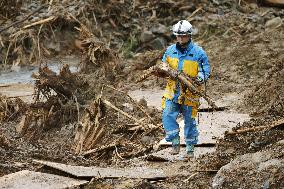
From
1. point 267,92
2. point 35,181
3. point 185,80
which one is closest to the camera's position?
point 35,181

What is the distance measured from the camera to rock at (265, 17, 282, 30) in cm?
1719

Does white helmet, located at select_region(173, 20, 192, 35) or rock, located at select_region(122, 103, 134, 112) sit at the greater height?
white helmet, located at select_region(173, 20, 192, 35)

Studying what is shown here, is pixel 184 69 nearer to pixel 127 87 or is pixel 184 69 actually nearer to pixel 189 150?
pixel 189 150

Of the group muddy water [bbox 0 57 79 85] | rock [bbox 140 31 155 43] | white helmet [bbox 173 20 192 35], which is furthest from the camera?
rock [bbox 140 31 155 43]

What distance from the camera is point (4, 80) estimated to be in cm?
1625

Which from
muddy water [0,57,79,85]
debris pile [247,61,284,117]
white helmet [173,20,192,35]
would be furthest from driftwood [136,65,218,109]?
→ muddy water [0,57,79,85]

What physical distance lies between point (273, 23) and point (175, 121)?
35.1 feet

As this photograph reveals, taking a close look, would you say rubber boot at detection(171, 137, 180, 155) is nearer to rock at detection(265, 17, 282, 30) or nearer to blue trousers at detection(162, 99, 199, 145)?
blue trousers at detection(162, 99, 199, 145)

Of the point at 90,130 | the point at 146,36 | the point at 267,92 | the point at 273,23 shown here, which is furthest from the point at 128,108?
the point at 273,23

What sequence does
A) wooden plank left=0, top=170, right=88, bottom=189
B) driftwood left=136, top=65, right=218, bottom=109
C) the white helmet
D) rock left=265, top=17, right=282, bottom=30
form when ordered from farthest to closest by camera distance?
rock left=265, top=17, right=282, bottom=30
the white helmet
driftwood left=136, top=65, right=218, bottom=109
wooden plank left=0, top=170, right=88, bottom=189

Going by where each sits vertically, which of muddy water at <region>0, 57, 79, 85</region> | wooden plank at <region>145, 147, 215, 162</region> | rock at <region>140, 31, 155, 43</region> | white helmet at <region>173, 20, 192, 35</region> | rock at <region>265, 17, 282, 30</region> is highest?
white helmet at <region>173, 20, 192, 35</region>

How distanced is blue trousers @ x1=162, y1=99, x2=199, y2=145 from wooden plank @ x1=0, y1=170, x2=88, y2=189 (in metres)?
1.61

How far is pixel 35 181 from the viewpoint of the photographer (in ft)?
20.6

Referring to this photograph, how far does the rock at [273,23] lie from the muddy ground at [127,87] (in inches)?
1.9
